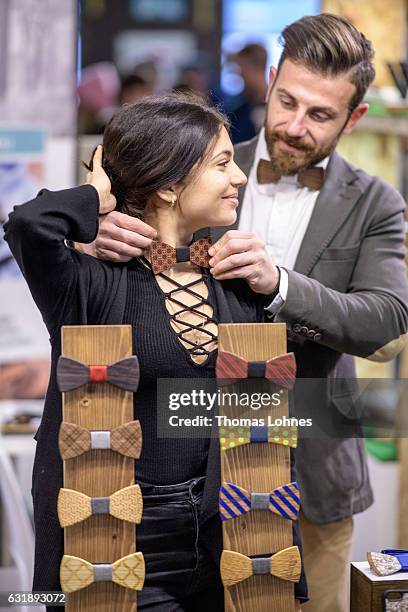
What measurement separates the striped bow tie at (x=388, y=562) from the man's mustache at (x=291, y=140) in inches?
34.1

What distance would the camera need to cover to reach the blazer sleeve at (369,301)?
5.74 ft

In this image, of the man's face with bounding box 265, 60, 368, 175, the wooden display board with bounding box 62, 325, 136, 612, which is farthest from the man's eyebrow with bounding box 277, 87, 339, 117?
the wooden display board with bounding box 62, 325, 136, 612

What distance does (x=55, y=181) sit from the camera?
3715 millimetres

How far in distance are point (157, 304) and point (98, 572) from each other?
475 mm

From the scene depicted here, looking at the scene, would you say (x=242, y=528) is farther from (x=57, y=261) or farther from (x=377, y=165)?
(x=377, y=165)

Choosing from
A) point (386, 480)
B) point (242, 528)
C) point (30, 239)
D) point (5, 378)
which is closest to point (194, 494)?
A: point (242, 528)

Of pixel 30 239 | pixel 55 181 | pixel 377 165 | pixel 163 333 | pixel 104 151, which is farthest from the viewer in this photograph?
pixel 55 181

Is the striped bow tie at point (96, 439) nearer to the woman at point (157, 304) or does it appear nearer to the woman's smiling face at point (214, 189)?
the woman at point (157, 304)

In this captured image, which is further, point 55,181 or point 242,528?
point 55,181

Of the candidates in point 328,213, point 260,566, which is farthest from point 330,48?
point 260,566

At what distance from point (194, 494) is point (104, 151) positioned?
0.66 m

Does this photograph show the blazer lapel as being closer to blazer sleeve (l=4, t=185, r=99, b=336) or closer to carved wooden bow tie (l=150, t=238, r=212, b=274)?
carved wooden bow tie (l=150, t=238, r=212, b=274)

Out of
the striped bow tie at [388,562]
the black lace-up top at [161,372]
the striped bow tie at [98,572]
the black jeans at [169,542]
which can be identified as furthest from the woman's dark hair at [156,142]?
the striped bow tie at [388,562]

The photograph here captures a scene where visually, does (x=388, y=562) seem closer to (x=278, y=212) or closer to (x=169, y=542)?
(x=169, y=542)
